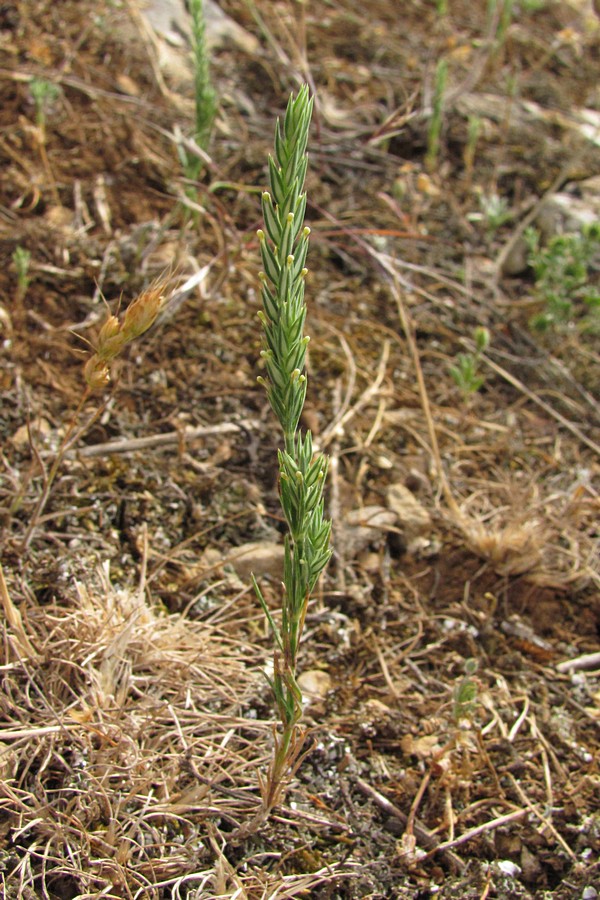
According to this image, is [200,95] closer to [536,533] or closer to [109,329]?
[109,329]

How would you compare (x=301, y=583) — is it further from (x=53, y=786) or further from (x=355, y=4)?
(x=355, y=4)

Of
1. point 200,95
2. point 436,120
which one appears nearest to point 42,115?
point 200,95

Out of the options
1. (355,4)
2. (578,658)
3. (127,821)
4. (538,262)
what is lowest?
(578,658)

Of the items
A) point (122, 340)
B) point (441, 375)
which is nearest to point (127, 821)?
point (122, 340)

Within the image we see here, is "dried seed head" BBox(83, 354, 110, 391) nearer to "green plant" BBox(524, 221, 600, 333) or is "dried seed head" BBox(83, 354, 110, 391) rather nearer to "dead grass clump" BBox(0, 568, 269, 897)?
"dead grass clump" BBox(0, 568, 269, 897)

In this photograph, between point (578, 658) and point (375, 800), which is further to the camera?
point (578, 658)

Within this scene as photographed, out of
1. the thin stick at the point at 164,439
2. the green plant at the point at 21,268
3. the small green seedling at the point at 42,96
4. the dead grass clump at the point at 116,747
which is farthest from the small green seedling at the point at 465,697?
the small green seedling at the point at 42,96

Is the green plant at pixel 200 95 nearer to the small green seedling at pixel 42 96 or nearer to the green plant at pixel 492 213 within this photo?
the small green seedling at pixel 42 96

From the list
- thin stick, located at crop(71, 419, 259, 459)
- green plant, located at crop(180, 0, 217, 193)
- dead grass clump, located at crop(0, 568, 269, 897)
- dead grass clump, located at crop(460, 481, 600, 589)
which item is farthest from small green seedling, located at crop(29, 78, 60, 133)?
dead grass clump, located at crop(460, 481, 600, 589)
